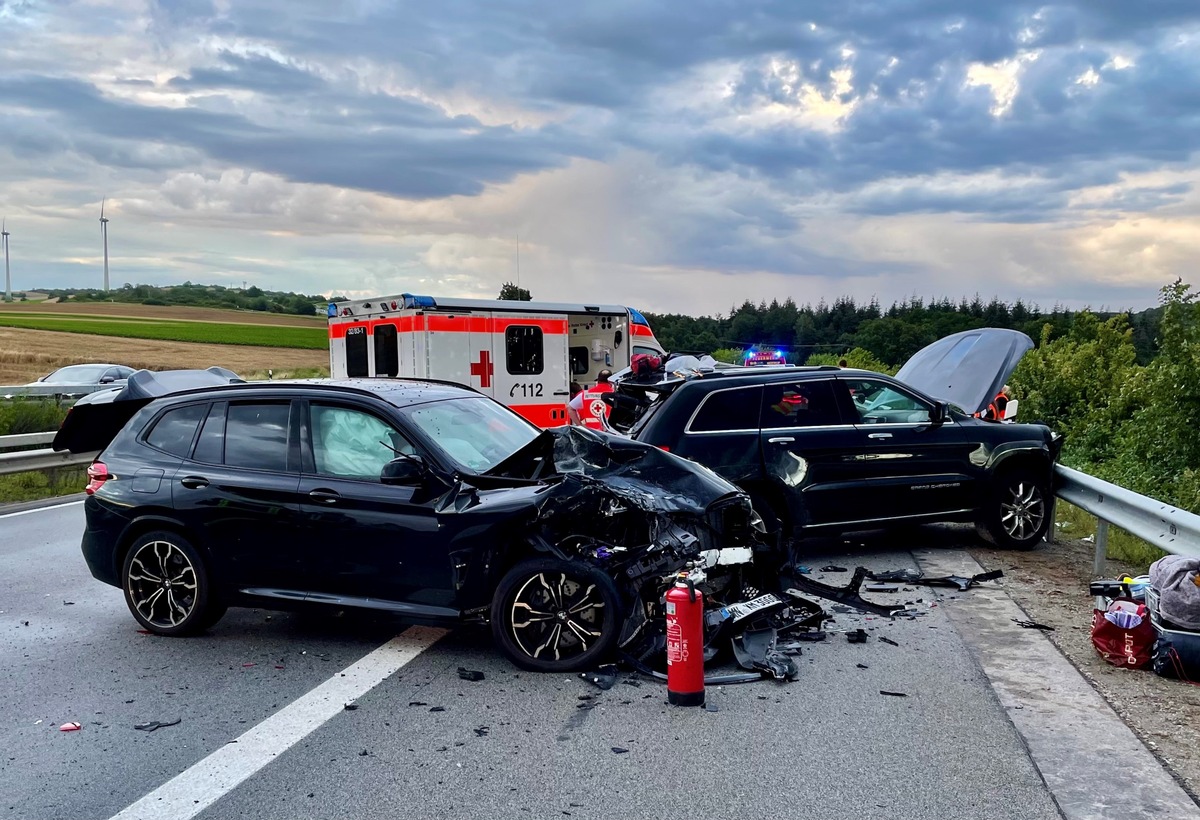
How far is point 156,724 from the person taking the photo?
519 cm

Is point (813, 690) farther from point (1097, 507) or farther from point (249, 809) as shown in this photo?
point (1097, 507)

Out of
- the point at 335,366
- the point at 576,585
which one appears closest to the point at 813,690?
the point at 576,585

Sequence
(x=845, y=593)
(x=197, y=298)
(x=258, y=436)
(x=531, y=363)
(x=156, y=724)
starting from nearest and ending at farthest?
(x=156, y=724)
(x=258, y=436)
(x=845, y=593)
(x=531, y=363)
(x=197, y=298)


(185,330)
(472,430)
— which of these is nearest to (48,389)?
(472,430)

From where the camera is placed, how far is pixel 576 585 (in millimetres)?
5902

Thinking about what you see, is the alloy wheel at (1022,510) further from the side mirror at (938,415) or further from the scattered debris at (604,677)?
the scattered debris at (604,677)

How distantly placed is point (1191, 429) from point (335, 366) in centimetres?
1312

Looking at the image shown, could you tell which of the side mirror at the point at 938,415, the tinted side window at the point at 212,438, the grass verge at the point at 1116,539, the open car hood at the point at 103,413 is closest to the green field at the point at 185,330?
the open car hood at the point at 103,413

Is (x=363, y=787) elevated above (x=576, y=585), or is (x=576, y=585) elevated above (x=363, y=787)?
(x=576, y=585)

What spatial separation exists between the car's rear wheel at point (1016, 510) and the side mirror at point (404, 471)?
5.79 meters

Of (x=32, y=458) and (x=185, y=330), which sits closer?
(x=32, y=458)

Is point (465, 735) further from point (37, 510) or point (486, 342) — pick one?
point (486, 342)

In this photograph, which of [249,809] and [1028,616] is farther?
[1028,616]

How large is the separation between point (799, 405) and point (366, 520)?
4537mm
